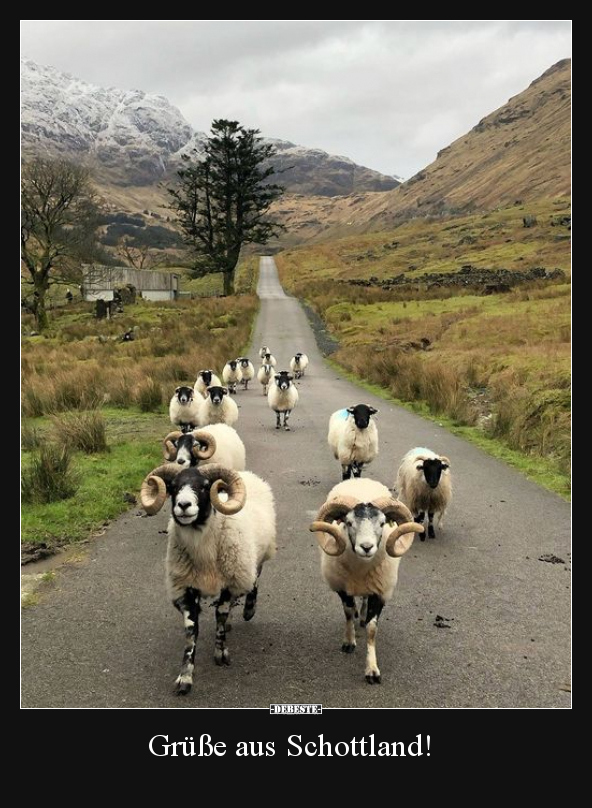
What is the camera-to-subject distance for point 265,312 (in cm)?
4778

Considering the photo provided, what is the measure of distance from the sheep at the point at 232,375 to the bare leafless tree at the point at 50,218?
78.2ft

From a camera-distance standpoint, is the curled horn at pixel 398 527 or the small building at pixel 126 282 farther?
the small building at pixel 126 282

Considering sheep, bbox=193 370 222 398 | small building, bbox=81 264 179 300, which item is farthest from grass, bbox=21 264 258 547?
small building, bbox=81 264 179 300

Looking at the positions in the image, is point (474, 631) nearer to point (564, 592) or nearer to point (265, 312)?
point (564, 592)

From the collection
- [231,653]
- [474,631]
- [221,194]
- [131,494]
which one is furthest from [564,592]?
[221,194]

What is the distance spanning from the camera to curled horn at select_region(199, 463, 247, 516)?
469 centimetres

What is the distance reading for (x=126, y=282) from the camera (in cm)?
6000

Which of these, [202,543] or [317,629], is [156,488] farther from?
[317,629]

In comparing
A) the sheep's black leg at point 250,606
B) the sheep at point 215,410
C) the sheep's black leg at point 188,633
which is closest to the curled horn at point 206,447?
the sheep's black leg at point 250,606

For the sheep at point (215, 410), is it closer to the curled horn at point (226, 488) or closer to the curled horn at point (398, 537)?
the curled horn at point (226, 488)

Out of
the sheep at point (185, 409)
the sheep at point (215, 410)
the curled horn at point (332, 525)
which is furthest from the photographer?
the sheep at point (185, 409)

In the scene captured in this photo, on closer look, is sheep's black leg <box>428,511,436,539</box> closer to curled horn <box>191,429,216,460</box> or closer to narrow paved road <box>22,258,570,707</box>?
narrow paved road <box>22,258,570,707</box>

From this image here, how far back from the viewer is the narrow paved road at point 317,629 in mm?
4574

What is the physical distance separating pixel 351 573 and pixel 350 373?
2054 centimetres
